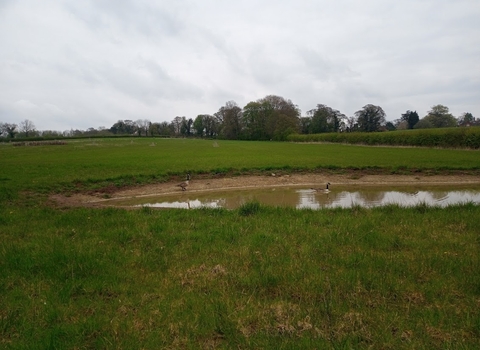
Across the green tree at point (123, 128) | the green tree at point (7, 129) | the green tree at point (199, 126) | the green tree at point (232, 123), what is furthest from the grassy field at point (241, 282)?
the green tree at point (123, 128)

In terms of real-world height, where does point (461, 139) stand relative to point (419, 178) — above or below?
above

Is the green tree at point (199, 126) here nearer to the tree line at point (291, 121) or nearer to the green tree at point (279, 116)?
the tree line at point (291, 121)

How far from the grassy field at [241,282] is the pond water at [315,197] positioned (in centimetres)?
609

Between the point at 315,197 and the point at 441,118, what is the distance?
389ft

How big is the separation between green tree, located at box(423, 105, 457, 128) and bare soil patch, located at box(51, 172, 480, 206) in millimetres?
104493

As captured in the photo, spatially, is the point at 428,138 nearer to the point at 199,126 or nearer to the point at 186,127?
the point at 199,126

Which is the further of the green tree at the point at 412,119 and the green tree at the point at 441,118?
the green tree at the point at 412,119

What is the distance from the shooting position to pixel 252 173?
908 inches

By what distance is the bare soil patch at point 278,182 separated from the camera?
693 inches

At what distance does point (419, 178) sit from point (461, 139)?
33.2 meters

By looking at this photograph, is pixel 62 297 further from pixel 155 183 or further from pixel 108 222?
pixel 155 183

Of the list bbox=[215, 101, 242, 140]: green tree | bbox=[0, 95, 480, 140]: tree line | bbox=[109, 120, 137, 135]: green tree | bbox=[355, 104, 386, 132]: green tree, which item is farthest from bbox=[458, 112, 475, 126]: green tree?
bbox=[109, 120, 137, 135]: green tree

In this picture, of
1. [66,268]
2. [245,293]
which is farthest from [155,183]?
[245,293]

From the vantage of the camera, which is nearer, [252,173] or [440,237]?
[440,237]
